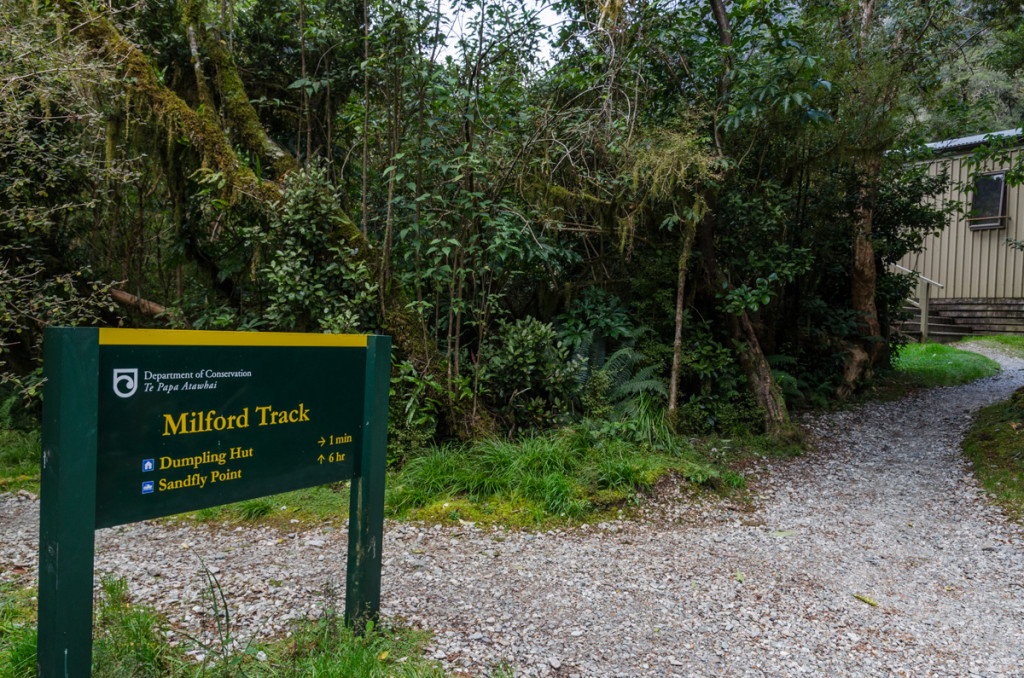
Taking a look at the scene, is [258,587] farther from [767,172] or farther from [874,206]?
[874,206]

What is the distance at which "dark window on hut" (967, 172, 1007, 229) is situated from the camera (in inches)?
575

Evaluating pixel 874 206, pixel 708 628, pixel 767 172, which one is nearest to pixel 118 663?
pixel 708 628

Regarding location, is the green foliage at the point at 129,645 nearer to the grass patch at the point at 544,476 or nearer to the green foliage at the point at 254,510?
the green foliage at the point at 254,510

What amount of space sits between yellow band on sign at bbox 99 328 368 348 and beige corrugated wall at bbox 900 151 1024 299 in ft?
49.9

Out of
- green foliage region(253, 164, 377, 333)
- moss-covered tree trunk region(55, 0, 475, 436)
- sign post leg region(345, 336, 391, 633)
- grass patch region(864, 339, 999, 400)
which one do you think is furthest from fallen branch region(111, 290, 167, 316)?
grass patch region(864, 339, 999, 400)

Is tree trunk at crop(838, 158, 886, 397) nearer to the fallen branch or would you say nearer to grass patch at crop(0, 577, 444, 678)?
grass patch at crop(0, 577, 444, 678)

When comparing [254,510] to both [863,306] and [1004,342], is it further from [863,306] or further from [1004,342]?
[1004,342]

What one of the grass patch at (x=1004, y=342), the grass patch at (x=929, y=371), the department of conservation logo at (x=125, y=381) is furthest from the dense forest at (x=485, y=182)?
the grass patch at (x=1004, y=342)

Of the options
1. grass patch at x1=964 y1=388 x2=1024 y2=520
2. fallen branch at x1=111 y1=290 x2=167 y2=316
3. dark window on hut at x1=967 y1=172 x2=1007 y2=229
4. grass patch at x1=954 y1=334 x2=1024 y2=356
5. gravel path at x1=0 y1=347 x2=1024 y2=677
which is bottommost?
gravel path at x1=0 y1=347 x2=1024 y2=677

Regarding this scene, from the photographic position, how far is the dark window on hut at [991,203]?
1462cm

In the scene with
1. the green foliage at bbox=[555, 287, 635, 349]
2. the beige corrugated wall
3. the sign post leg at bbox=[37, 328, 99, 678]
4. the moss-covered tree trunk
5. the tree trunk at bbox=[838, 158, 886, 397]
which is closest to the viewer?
the sign post leg at bbox=[37, 328, 99, 678]

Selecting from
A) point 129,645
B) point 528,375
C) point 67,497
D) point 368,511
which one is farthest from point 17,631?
point 528,375

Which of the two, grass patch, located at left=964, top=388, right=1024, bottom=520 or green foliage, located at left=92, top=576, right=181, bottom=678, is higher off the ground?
grass patch, located at left=964, top=388, right=1024, bottom=520

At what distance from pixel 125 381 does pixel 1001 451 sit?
7323 millimetres
